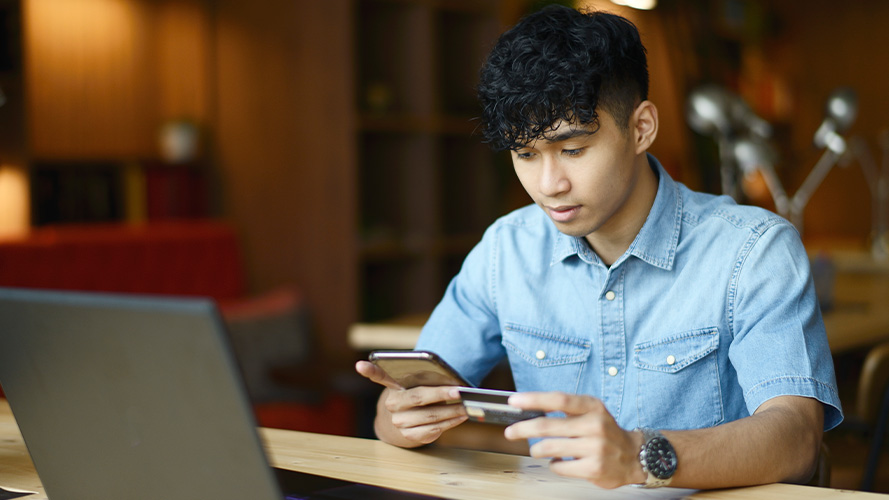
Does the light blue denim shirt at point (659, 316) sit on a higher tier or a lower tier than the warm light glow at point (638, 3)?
lower

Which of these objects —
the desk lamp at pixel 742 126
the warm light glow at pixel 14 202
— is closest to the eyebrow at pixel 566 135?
the desk lamp at pixel 742 126

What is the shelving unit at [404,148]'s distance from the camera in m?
3.99

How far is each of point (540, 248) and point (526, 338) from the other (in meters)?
A: 0.16

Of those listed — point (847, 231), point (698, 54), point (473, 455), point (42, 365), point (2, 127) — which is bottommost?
point (847, 231)

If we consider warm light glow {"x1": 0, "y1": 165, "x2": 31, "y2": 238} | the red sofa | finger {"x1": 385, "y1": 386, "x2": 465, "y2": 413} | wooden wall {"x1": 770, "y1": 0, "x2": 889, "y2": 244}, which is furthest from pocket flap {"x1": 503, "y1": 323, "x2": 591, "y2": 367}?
wooden wall {"x1": 770, "y1": 0, "x2": 889, "y2": 244}

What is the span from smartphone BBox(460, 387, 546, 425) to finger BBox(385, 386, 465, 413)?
0.13 ft

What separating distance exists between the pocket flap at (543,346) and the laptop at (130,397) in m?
0.80

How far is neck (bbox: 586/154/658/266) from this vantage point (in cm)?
149

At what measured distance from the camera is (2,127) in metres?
3.26

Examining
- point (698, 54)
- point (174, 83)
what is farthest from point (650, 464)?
point (698, 54)

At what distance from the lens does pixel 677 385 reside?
1.45 metres

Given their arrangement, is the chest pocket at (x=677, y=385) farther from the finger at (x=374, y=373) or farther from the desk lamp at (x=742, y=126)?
the desk lamp at (x=742, y=126)

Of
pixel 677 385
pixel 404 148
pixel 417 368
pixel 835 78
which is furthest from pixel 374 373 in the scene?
pixel 835 78

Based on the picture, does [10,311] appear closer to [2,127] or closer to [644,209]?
[644,209]
